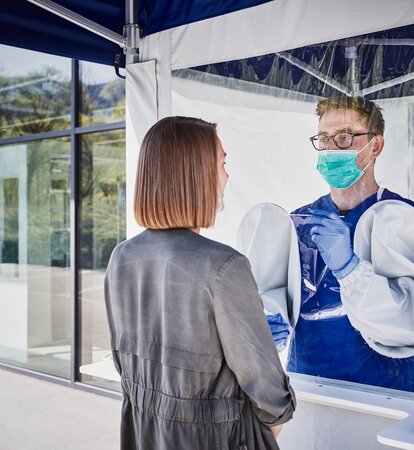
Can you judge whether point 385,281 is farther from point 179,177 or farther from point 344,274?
point 179,177

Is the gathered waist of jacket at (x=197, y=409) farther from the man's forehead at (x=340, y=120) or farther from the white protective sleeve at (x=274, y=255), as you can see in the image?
the man's forehead at (x=340, y=120)

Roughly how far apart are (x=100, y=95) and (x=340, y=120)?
321cm

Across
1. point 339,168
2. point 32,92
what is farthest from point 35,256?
point 339,168

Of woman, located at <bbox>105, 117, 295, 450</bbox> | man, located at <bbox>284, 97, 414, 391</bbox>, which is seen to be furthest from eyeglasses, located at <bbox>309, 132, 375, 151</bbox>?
woman, located at <bbox>105, 117, 295, 450</bbox>

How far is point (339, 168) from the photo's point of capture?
2.38 metres

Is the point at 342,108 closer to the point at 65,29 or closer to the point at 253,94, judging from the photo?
the point at 253,94

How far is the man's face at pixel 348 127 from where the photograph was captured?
2.30 metres

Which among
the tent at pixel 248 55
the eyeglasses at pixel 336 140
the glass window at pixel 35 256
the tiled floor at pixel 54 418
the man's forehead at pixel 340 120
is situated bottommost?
the tiled floor at pixel 54 418

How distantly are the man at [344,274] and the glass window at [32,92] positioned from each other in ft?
11.5

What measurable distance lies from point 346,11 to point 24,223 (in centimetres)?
425

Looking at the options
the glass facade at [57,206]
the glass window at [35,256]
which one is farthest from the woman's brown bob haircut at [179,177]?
the glass window at [35,256]

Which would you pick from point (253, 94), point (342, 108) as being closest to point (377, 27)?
point (342, 108)

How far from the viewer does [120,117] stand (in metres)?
5.04

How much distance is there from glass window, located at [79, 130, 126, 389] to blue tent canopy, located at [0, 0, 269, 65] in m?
2.08
